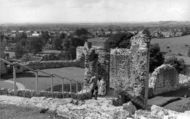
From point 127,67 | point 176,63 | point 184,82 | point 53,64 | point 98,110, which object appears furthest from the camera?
point 176,63

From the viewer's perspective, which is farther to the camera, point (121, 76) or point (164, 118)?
point (121, 76)

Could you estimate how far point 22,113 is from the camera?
31.9ft

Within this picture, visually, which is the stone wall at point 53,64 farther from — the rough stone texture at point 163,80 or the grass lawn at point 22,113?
the grass lawn at point 22,113

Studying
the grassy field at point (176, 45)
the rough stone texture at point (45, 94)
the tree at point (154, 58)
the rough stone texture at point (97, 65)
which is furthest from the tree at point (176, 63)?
the grassy field at point (176, 45)

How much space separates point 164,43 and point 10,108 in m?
73.2

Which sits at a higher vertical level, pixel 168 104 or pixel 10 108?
pixel 10 108

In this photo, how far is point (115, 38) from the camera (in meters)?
48.8

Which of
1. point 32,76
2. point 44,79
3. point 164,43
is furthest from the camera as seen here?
point 164,43

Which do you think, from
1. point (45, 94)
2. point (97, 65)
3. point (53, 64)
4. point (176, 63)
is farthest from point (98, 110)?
point (176, 63)

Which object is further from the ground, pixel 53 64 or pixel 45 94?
pixel 45 94

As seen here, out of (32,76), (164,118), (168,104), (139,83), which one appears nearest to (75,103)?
(164,118)

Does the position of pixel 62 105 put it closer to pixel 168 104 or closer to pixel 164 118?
pixel 164 118

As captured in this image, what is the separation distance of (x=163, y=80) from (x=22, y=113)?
17464 millimetres

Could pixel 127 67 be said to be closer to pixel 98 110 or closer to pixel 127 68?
pixel 127 68
